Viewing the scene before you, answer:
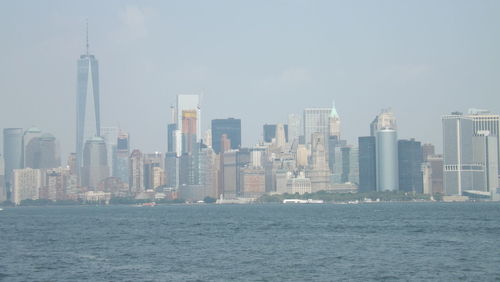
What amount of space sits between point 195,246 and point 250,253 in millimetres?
9182

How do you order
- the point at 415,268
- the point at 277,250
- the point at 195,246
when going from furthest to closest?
the point at 195,246 < the point at 277,250 < the point at 415,268

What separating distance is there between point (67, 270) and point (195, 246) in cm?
2056

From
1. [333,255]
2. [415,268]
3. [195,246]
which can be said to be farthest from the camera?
[195,246]

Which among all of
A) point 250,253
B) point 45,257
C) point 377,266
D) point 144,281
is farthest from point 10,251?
point 377,266

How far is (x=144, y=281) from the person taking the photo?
2237 inches

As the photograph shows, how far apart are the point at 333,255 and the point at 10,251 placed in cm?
2862

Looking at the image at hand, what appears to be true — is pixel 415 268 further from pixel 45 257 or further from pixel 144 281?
pixel 45 257

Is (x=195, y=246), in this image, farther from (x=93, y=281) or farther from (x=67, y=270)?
(x=93, y=281)

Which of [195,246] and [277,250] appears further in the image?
[195,246]

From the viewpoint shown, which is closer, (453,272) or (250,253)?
(453,272)

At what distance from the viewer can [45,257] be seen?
240 feet

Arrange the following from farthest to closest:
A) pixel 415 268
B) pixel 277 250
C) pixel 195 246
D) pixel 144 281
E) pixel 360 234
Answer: pixel 360 234 → pixel 195 246 → pixel 277 250 → pixel 415 268 → pixel 144 281

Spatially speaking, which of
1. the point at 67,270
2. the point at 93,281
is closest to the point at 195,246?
the point at 67,270

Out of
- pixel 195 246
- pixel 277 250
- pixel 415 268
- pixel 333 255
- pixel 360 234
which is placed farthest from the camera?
pixel 360 234
